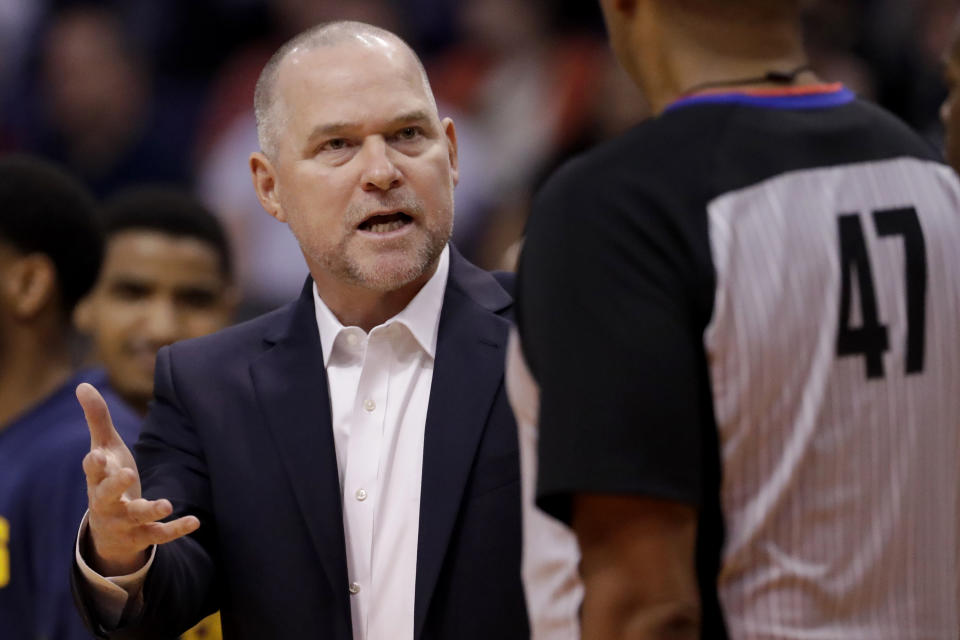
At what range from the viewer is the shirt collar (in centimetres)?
261

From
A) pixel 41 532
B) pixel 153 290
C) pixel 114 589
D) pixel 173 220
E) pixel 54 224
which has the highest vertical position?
pixel 54 224

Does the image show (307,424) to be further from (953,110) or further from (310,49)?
(953,110)

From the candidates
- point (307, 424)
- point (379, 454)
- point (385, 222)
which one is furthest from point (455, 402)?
point (385, 222)

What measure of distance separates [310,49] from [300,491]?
0.88 m

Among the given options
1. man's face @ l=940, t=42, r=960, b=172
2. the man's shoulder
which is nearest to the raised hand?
the man's shoulder

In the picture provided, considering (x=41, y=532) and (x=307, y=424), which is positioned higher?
(x=307, y=424)

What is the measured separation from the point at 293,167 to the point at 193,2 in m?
5.97

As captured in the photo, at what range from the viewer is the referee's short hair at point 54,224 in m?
3.62

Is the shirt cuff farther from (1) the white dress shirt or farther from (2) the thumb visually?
(2) the thumb

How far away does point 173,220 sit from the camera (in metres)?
4.58

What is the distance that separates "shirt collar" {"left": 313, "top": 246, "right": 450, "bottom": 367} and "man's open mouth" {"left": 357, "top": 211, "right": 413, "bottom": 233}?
0.12m

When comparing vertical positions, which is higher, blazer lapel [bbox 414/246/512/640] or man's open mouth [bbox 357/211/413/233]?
man's open mouth [bbox 357/211/413/233]

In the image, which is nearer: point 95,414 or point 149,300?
point 95,414

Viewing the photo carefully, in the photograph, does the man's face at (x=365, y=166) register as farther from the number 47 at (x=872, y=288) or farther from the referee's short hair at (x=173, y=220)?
the referee's short hair at (x=173, y=220)
